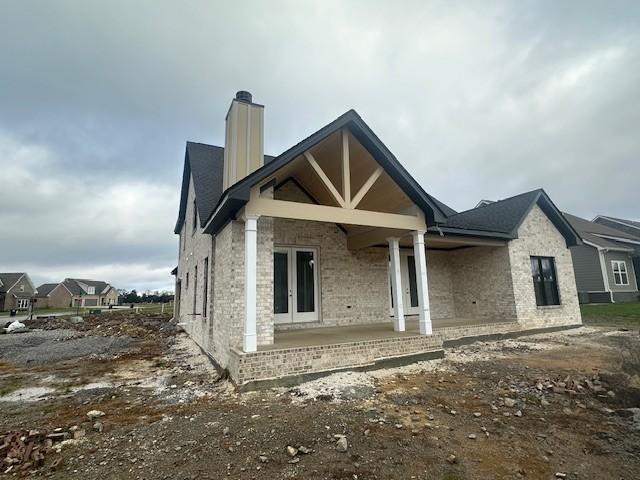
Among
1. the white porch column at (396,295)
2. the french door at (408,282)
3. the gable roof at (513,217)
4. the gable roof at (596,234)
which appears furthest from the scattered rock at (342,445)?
the gable roof at (596,234)

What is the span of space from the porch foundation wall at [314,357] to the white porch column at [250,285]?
0.75ft

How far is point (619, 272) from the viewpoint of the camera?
61.9 feet

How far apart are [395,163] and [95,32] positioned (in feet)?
25.2

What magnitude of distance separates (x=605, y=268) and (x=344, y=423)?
22.6 metres

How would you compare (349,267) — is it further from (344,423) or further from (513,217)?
Result: (513,217)

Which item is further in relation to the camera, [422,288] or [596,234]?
[596,234]

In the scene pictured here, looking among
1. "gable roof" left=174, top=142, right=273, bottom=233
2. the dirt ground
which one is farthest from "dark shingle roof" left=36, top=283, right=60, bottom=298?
the dirt ground

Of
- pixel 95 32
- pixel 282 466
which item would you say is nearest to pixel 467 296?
pixel 282 466

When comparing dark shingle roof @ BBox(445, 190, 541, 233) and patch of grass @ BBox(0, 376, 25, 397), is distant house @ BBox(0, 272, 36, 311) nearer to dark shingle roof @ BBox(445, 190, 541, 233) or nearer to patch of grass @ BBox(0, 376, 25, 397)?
patch of grass @ BBox(0, 376, 25, 397)

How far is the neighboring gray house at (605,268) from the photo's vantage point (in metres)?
18.4

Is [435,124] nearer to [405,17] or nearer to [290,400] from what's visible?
[405,17]

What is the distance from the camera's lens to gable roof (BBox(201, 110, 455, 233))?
5.18 meters

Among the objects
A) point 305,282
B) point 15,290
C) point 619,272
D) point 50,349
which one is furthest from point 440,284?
point 15,290

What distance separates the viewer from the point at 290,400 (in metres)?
4.34
